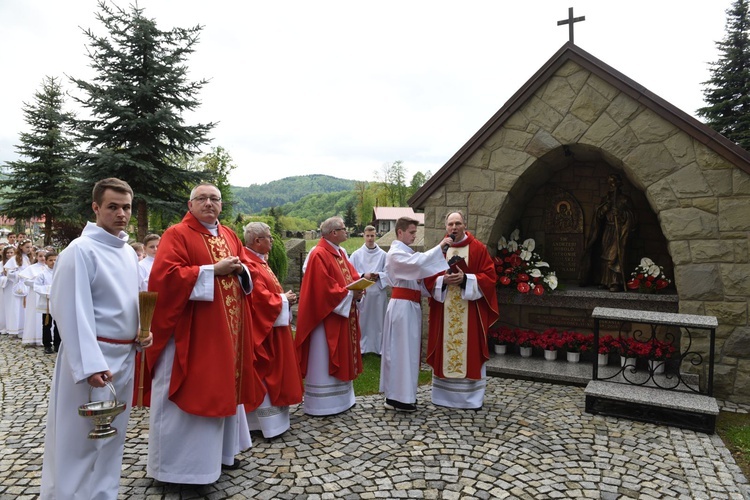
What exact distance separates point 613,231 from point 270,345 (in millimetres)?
5383

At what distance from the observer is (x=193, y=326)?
3.65 metres

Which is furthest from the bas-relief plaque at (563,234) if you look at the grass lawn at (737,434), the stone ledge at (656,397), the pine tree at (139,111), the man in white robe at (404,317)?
the pine tree at (139,111)

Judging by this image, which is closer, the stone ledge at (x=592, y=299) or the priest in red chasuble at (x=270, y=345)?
the priest in red chasuble at (x=270, y=345)

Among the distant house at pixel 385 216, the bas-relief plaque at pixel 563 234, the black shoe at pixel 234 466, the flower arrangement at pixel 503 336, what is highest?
the distant house at pixel 385 216

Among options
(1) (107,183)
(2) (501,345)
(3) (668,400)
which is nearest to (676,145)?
(3) (668,400)

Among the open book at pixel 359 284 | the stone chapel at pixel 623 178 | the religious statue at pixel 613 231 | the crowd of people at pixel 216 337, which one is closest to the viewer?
the crowd of people at pixel 216 337

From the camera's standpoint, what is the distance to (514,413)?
18.0ft

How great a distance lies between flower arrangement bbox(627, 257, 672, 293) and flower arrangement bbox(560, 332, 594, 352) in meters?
0.98

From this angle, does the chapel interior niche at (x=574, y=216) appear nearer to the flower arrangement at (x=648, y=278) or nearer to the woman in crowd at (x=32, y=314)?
the flower arrangement at (x=648, y=278)

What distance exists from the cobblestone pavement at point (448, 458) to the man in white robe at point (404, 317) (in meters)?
0.28

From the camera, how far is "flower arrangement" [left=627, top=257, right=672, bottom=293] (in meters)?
6.93

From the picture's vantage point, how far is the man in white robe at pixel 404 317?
543 centimetres

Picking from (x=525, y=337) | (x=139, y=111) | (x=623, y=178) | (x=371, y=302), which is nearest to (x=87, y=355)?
(x=371, y=302)

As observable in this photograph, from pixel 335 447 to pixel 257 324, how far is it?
→ 4.41 feet
